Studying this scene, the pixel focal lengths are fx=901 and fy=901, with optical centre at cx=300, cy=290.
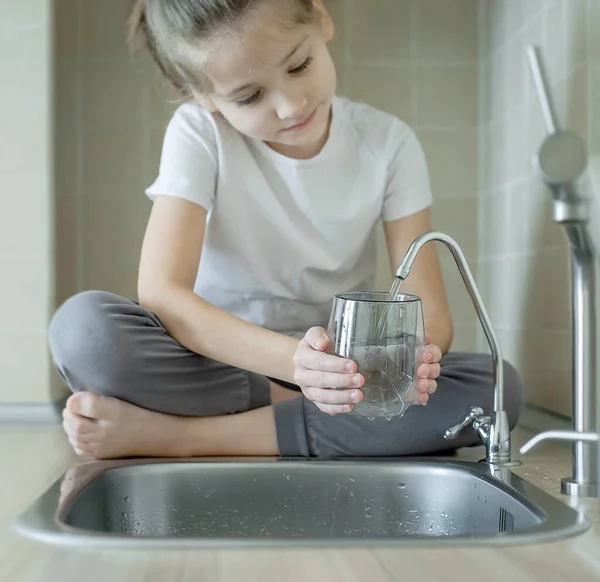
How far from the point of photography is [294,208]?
1.52m

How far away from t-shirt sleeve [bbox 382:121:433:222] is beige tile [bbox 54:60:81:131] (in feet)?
2.76

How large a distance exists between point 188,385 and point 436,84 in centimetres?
110

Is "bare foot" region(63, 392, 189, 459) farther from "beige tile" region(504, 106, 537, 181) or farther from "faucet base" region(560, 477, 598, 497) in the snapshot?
"beige tile" region(504, 106, 537, 181)

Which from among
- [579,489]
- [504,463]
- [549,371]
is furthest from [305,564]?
[549,371]

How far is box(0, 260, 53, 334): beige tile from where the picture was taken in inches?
73.7

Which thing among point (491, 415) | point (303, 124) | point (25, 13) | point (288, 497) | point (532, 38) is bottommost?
point (288, 497)

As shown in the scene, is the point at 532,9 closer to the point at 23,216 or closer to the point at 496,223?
the point at 496,223

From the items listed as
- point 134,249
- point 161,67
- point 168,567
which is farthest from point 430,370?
point 134,249

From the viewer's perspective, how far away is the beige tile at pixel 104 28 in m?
2.04

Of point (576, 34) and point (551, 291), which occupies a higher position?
point (576, 34)

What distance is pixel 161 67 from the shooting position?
4.61 ft

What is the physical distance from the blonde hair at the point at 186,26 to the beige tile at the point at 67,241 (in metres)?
0.72

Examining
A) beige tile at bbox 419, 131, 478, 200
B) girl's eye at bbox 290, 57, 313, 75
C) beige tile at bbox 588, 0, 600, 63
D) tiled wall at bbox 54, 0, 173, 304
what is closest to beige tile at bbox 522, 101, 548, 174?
beige tile at bbox 588, 0, 600, 63

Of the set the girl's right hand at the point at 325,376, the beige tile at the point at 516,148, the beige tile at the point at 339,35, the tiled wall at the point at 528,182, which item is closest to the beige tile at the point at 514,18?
the tiled wall at the point at 528,182
